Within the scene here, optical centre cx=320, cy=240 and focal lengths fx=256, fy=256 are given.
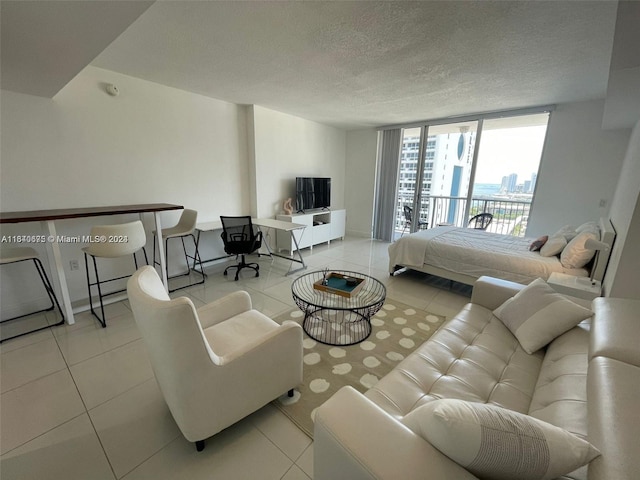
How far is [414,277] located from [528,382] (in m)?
2.41

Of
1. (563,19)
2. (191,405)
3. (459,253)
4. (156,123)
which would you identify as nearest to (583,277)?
(459,253)

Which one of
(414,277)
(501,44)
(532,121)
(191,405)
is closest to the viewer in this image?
(191,405)

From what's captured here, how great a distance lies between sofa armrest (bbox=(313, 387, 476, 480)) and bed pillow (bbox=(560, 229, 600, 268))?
109 inches

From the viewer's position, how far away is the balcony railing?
4.95 meters

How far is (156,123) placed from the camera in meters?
3.17

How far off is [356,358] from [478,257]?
1.97 m

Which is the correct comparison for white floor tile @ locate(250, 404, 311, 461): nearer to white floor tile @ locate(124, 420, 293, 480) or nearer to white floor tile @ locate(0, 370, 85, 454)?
white floor tile @ locate(124, 420, 293, 480)

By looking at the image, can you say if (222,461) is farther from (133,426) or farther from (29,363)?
(29,363)

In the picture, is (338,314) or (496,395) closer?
(496,395)

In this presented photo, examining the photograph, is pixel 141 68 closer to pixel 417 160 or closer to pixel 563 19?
pixel 563 19

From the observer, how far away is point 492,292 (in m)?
2.00

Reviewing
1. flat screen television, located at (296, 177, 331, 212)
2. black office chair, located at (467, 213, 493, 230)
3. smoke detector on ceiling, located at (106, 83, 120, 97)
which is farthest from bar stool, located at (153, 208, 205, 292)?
black office chair, located at (467, 213, 493, 230)

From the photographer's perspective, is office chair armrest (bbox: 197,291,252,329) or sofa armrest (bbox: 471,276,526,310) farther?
sofa armrest (bbox: 471,276,526,310)

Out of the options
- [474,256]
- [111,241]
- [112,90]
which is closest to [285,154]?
[112,90]
